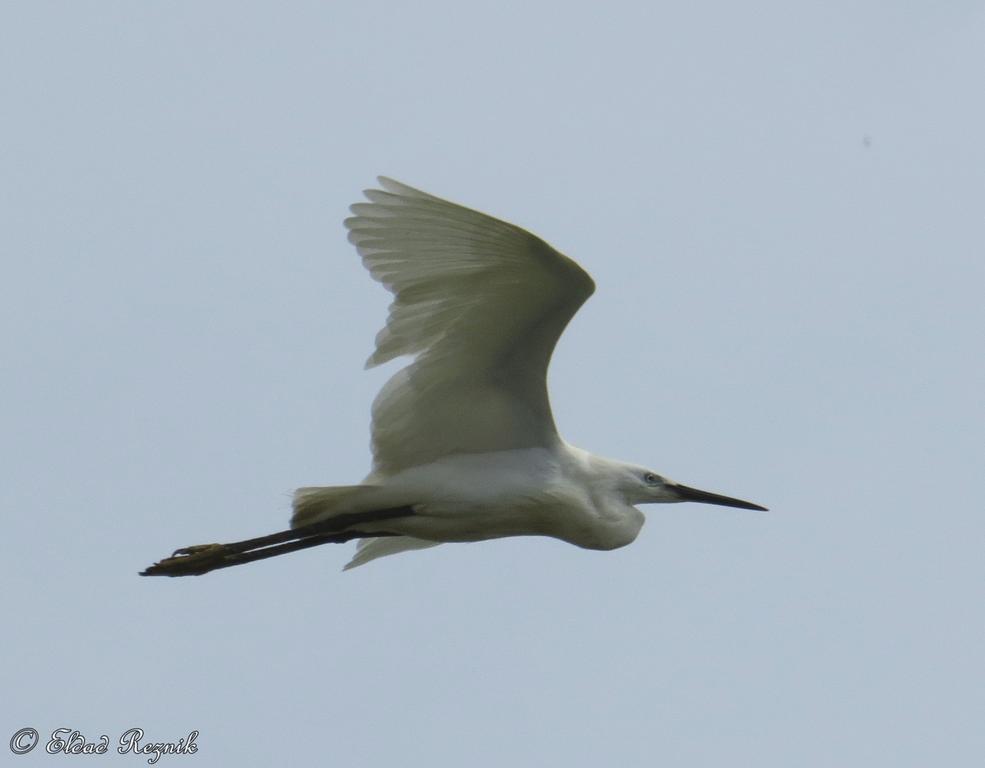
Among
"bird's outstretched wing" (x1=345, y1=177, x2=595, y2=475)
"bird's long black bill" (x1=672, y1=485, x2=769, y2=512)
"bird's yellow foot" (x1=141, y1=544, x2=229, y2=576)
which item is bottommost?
"bird's yellow foot" (x1=141, y1=544, x2=229, y2=576)

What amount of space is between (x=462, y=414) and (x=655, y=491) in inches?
63.4

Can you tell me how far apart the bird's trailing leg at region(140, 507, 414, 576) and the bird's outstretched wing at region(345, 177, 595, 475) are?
325 millimetres

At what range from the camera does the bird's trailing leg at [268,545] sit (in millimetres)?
9930

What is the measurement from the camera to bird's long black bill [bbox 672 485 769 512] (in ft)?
36.5

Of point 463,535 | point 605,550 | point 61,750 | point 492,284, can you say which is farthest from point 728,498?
point 61,750

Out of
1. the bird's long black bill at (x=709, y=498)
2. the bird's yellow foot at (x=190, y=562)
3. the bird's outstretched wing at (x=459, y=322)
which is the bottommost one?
the bird's yellow foot at (x=190, y=562)

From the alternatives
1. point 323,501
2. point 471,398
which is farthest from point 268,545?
point 471,398

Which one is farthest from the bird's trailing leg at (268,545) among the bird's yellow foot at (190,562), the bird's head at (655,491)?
the bird's head at (655,491)

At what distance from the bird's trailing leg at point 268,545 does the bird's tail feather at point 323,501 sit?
0.05 metres

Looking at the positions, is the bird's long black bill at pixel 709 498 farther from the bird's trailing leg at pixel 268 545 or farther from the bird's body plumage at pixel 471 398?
the bird's trailing leg at pixel 268 545

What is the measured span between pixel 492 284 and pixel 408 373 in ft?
2.58

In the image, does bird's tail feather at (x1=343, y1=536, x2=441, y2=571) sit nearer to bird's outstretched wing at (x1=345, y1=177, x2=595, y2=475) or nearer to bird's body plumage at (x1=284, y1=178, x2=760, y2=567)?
bird's body plumage at (x1=284, y1=178, x2=760, y2=567)

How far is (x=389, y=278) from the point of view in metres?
9.16

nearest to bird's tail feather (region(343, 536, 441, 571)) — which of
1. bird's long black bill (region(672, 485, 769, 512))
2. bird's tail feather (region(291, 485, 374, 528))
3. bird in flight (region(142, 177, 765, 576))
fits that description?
bird in flight (region(142, 177, 765, 576))
